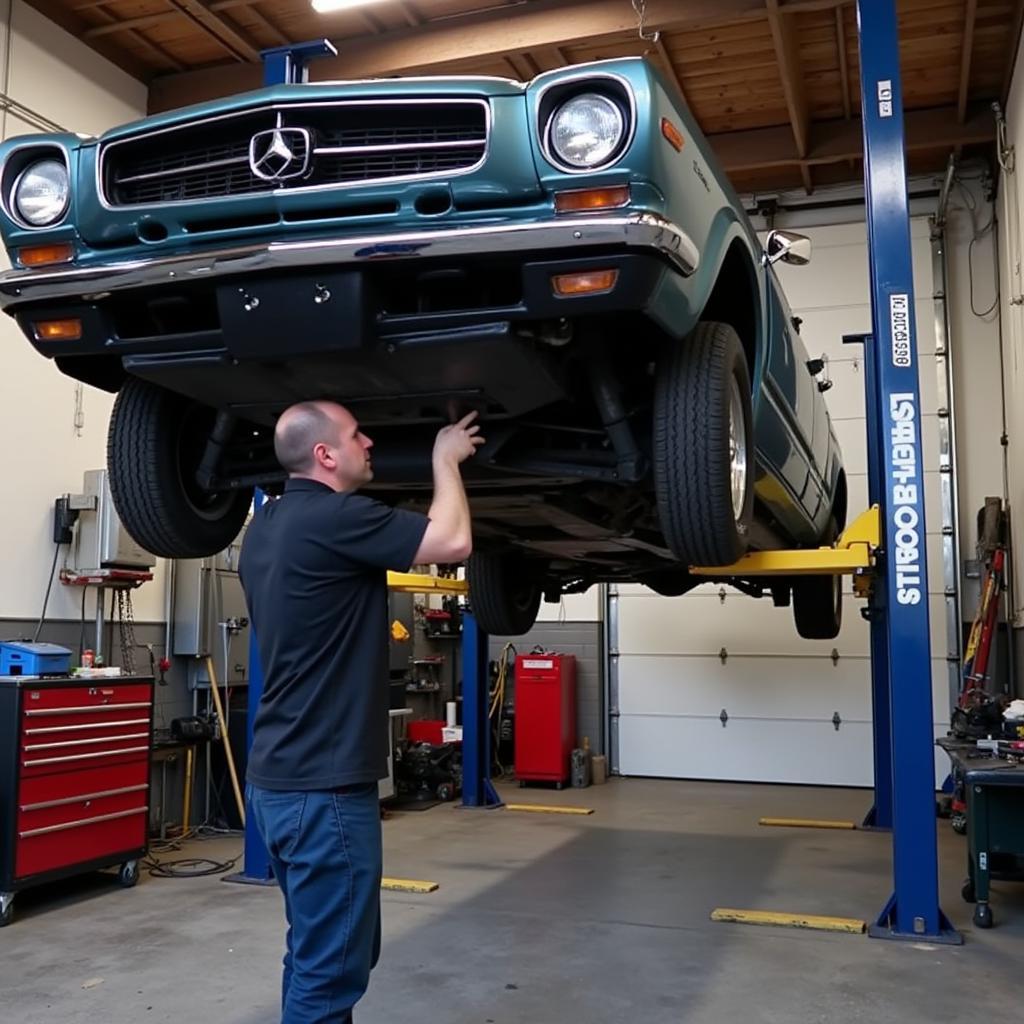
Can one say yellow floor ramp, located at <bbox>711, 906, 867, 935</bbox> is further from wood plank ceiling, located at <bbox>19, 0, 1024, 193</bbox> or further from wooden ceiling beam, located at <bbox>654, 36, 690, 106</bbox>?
wooden ceiling beam, located at <bbox>654, 36, 690, 106</bbox>

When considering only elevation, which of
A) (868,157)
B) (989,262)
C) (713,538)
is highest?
(989,262)

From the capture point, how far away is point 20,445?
5.82 metres

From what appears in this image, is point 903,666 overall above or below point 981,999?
above

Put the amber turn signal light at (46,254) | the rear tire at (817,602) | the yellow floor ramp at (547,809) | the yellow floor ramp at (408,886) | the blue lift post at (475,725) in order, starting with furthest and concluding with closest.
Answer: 1. the blue lift post at (475,725)
2. the yellow floor ramp at (547,809)
3. the rear tire at (817,602)
4. the yellow floor ramp at (408,886)
5. the amber turn signal light at (46,254)

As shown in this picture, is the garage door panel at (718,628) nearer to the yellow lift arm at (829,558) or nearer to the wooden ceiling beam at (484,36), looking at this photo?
the yellow lift arm at (829,558)

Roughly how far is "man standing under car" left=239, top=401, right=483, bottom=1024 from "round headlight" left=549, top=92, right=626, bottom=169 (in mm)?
746

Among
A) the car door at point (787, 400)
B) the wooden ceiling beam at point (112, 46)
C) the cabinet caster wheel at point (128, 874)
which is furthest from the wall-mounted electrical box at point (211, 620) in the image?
the car door at point (787, 400)

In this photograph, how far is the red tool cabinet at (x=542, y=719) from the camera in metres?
8.48

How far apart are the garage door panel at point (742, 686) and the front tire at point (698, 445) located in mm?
6394

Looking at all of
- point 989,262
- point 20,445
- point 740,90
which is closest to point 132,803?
point 20,445

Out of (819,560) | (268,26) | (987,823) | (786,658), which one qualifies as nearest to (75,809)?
(819,560)

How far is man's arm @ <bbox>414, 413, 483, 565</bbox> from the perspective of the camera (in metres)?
2.12

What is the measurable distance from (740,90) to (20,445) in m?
5.65

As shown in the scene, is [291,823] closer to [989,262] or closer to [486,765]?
[486,765]
